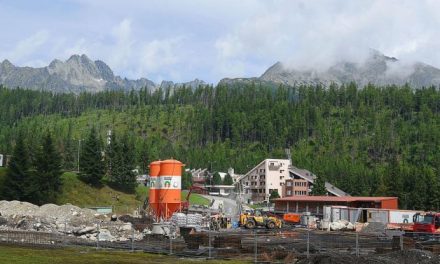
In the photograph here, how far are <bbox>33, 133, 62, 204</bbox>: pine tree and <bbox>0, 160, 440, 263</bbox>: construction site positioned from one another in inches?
458

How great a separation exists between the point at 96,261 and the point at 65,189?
221 feet

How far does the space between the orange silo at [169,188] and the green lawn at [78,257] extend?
101 ft

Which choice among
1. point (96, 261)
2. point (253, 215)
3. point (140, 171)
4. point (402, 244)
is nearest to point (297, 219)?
point (253, 215)

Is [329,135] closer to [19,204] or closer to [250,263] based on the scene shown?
[19,204]

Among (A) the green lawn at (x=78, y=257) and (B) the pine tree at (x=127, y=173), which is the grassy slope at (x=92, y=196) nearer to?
(B) the pine tree at (x=127, y=173)

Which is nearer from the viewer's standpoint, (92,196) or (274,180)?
(92,196)

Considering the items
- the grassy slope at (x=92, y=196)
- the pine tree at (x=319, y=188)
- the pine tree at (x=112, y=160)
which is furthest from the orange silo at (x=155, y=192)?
the pine tree at (x=319, y=188)

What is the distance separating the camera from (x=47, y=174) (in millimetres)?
81312

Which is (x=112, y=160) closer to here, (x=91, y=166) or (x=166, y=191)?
(x=91, y=166)

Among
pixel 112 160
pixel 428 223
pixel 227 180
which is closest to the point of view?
pixel 428 223

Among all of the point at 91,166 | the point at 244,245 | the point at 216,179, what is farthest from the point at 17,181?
the point at 216,179

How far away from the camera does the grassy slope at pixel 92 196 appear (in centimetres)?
8769

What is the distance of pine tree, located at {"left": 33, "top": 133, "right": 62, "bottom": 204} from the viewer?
80.3 meters

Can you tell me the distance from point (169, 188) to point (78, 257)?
36301mm
